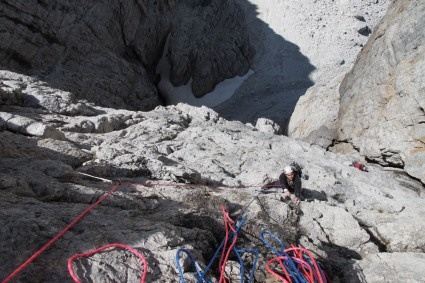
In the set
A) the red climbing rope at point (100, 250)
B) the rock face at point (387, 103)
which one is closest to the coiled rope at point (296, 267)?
the red climbing rope at point (100, 250)

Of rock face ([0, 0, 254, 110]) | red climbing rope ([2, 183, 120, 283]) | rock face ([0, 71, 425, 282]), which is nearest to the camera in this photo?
red climbing rope ([2, 183, 120, 283])

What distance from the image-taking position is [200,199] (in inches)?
276

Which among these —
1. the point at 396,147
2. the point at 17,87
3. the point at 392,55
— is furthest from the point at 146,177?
the point at 392,55

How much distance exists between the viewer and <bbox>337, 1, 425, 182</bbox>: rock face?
15.1 m

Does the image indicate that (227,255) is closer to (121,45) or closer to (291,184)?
(291,184)

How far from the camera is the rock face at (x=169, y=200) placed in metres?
4.31

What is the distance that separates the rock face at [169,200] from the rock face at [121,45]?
790cm

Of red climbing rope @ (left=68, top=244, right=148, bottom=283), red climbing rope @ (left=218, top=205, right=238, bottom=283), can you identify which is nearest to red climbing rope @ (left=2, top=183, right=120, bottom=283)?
red climbing rope @ (left=68, top=244, right=148, bottom=283)

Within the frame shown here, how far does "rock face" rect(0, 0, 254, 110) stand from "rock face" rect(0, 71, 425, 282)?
25.9 feet

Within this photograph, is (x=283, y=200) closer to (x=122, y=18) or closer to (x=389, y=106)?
(x=389, y=106)

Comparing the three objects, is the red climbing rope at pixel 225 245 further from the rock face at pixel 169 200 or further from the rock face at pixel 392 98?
the rock face at pixel 392 98

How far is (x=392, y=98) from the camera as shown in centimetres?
1650

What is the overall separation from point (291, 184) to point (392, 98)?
10660 millimetres

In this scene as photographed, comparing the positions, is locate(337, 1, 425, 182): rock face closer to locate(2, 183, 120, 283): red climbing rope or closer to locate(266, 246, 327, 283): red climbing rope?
locate(266, 246, 327, 283): red climbing rope
